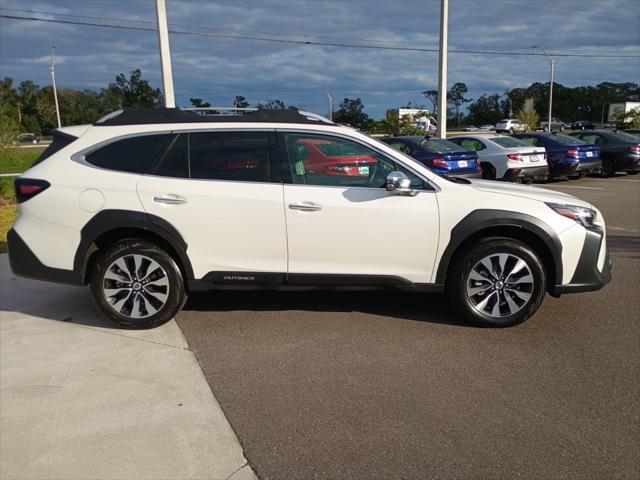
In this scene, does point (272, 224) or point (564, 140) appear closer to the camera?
point (272, 224)

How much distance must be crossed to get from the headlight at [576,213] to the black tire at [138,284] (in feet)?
10.6

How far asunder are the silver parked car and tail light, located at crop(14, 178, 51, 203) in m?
12.3

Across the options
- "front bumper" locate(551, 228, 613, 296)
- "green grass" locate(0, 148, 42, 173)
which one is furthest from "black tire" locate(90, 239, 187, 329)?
"green grass" locate(0, 148, 42, 173)

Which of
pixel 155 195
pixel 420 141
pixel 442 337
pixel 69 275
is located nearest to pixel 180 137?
pixel 155 195

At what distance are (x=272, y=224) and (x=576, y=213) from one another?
2559 millimetres

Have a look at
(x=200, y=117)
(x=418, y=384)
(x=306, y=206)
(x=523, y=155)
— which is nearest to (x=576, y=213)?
(x=418, y=384)

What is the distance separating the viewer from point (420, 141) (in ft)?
43.3

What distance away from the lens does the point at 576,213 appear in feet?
15.2

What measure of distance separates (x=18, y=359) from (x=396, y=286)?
304 centimetres

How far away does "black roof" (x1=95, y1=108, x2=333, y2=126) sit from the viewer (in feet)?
15.7

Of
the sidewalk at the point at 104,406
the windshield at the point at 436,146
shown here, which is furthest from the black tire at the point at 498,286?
the windshield at the point at 436,146

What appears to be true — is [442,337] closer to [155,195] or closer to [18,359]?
[155,195]

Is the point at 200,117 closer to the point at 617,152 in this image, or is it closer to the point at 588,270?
the point at 588,270

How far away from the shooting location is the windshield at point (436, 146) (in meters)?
12.9
